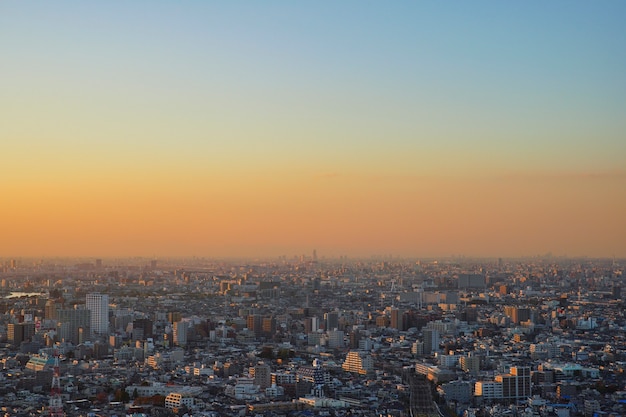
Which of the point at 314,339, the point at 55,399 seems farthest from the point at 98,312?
the point at 55,399

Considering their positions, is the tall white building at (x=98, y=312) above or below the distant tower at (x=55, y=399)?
above

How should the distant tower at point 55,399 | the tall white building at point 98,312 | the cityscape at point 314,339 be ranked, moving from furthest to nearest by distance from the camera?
the tall white building at point 98,312, the cityscape at point 314,339, the distant tower at point 55,399

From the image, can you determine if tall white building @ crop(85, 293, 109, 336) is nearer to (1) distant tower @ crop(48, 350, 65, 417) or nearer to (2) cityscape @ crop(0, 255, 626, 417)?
(2) cityscape @ crop(0, 255, 626, 417)

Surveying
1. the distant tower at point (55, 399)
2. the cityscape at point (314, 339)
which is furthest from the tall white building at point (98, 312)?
the distant tower at point (55, 399)

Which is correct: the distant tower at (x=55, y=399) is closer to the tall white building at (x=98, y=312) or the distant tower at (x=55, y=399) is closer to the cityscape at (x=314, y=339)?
the cityscape at (x=314, y=339)

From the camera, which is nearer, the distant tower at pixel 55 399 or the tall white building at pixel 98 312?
the distant tower at pixel 55 399

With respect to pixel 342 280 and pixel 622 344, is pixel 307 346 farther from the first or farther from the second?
pixel 342 280

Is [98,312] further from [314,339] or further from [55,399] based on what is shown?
[55,399]

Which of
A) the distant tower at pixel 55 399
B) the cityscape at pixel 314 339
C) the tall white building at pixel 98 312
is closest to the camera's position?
the distant tower at pixel 55 399

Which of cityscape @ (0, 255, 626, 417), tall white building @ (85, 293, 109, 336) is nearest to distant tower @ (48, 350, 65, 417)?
cityscape @ (0, 255, 626, 417)
